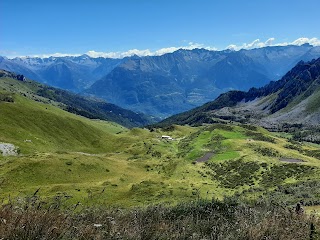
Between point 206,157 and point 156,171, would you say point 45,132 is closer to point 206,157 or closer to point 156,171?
point 156,171

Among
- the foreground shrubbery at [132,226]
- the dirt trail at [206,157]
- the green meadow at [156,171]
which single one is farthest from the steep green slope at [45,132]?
the foreground shrubbery at [132,226]

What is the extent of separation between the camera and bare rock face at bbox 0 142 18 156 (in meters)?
105

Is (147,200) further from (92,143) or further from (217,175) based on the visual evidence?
(92,143)

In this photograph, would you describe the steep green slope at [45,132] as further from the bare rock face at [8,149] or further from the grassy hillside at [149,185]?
the bare rock face at [8,149]

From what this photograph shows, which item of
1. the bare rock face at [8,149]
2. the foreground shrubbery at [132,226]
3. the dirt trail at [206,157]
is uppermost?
the foreground shrubbery at [132,226]

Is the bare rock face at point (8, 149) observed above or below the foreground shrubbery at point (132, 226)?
below

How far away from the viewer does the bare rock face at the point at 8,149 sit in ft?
346

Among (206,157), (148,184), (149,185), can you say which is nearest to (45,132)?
(206,157)

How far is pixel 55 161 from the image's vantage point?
76125 mm

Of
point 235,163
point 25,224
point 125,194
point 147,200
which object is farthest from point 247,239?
point 235,163

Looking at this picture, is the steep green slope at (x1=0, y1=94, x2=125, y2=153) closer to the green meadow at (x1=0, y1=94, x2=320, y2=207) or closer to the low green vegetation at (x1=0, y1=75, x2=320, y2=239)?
the low green vegetation at (x1=0, y1=75, x2=320, y2=239)

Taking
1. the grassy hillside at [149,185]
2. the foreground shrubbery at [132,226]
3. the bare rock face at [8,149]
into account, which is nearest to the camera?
the foreground shrubbery at [132,226]

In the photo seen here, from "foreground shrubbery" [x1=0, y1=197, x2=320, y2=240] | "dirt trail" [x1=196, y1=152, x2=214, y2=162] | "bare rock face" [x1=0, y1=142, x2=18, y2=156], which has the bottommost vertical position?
"bare rock face" [x1=0, y1=142, x2=18, y2=156]

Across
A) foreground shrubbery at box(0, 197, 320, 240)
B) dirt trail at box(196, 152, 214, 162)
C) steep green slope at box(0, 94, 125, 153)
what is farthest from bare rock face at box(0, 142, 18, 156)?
foreground shrubbery at box(0, 197, 320, 240)
